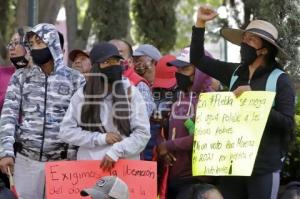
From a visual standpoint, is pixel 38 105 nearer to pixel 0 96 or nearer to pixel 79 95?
pixel 79 95

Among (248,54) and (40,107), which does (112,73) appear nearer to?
(40,107)

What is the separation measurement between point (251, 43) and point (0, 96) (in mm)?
2193

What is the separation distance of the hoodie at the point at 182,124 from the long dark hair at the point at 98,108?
1.50 feet

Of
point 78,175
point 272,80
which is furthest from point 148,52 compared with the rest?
point 272,80

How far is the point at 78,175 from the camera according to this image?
5.11 metres

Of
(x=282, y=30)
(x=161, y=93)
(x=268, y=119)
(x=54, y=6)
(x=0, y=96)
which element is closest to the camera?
(x=268, y=119)

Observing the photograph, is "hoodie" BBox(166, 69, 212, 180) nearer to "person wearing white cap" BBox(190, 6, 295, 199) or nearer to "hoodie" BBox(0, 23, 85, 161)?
"person wearing white cap" BBox(190, 6, 295, 199)

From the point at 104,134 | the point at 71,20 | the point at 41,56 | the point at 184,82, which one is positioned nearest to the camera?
the point at 104,134

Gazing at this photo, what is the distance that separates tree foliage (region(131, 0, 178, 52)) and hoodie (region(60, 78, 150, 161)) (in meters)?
11.6

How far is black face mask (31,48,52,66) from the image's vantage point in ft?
17.6

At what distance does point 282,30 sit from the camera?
6.69m

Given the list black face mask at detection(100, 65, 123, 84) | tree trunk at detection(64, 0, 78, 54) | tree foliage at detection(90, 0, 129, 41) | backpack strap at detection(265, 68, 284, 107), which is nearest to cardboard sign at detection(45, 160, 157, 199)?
black face mask at detection(100, 65, 123, 84)

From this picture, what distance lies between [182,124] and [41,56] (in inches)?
46.6

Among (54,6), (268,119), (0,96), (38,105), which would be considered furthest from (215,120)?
(54,6)
